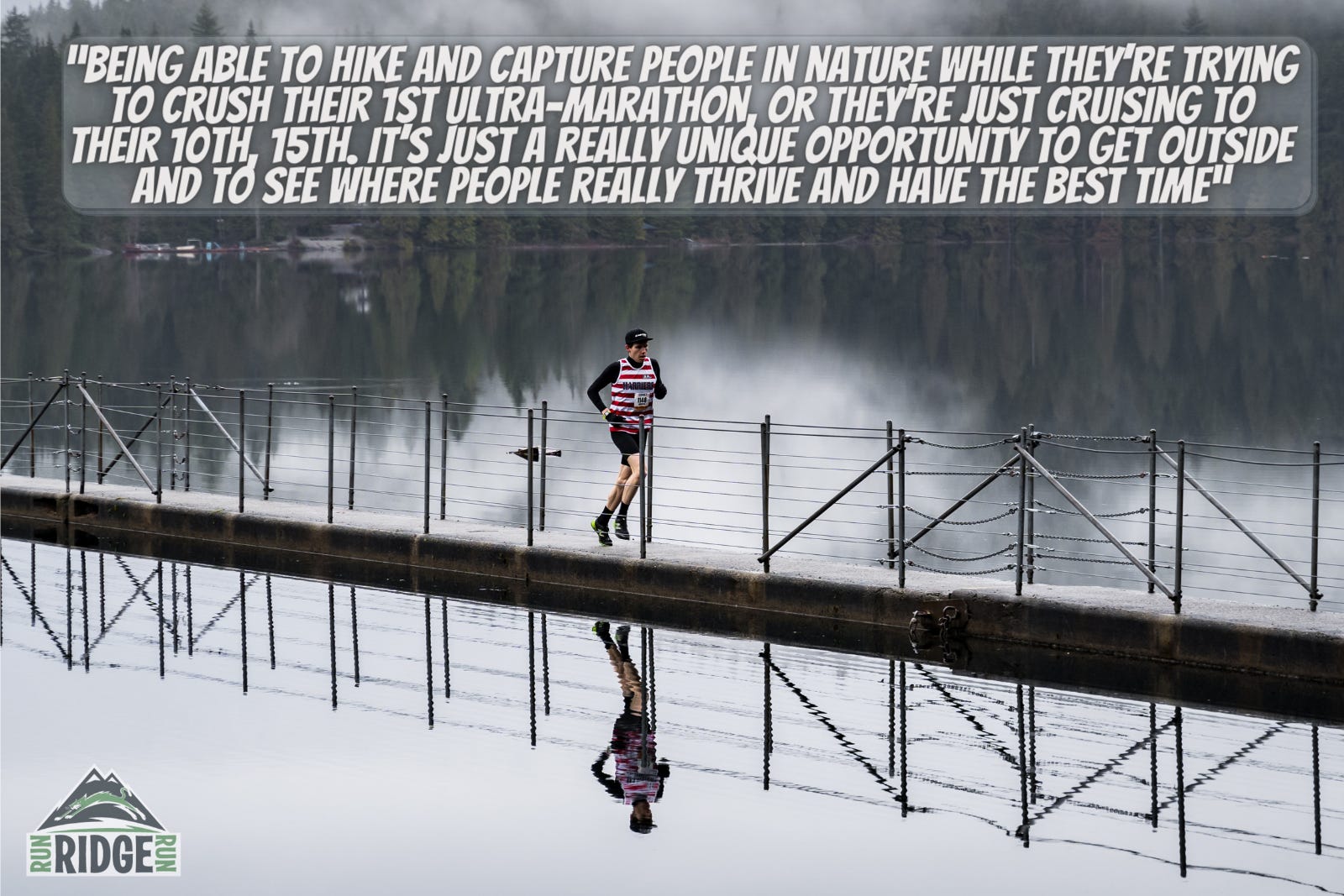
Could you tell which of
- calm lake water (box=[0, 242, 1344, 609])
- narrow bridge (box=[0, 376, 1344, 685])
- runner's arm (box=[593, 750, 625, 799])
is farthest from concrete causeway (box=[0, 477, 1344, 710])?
runner's arm (box=[593, 750, 625, 799])

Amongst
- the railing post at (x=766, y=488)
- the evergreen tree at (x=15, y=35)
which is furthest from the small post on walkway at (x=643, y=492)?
the evergreen tree at (x=15, y=35)

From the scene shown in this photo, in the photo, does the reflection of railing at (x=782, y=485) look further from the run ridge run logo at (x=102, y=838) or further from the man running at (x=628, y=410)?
the run ridge run logo at (x=102, y=838)

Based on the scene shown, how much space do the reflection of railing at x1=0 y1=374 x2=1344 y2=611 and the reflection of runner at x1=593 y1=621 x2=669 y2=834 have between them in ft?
8.41

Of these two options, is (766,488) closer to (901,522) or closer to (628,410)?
(628,410)

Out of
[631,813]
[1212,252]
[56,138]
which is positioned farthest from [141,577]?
[1212,252]

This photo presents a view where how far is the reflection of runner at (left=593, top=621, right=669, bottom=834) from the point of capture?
10305 millimetres

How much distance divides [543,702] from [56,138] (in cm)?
13003

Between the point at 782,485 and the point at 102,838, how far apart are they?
1299 centimetres

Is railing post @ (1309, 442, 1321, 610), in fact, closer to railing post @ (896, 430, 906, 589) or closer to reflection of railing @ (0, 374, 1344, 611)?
reflection of railing @ (0, 374, 1344, 611)

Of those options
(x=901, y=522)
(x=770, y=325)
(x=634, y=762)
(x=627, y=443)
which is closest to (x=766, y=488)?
(x=627, y=443)

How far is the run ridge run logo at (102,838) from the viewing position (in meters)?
9.60

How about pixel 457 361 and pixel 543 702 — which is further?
pixel 457 361

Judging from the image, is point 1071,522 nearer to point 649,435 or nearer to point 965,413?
point 649,435

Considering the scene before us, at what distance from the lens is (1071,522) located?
1029 inches
